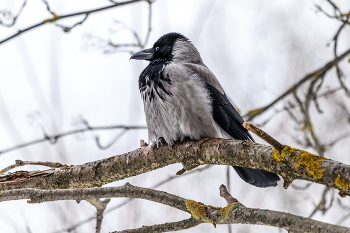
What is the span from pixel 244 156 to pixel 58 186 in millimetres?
1529

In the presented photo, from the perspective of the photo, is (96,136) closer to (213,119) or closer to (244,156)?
(213,119)

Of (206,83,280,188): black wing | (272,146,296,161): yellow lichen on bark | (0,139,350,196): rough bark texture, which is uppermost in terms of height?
(206,83,280,188): black wing

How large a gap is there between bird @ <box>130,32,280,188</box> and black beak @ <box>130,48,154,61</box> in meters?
0.43

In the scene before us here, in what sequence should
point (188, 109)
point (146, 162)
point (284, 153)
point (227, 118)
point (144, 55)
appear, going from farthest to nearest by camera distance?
point (144, 55), point (227, 118), point (188, 109), point (146, 162), point (284, 153)

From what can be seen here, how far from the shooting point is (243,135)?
356 centimetres

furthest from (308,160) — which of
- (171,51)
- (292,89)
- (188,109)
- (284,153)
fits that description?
(171,51)

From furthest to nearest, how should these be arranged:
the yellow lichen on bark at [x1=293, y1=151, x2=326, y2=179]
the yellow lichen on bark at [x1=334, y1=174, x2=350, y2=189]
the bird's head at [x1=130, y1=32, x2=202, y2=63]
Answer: the bird's head at [x1=130, y1=32, x2=202, y2=63] < the yellow lichen on bark at [x1=293, y1=151, x2=326, y2=179] < the yellow lichen on bark at [x1=334, y1=174, x2=350, y2=189]

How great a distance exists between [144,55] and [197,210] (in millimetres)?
2267

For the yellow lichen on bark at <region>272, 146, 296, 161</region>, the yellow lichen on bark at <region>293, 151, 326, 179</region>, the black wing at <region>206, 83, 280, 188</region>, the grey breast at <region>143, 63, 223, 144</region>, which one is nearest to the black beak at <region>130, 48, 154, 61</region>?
the grey breast at <region>143, 63, 223, 144</region>

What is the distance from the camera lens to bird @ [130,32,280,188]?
11.0ft

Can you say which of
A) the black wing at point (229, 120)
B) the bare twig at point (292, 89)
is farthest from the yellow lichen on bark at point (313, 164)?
the bare twig at point (292, 89)

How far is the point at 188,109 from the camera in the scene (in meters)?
3.41

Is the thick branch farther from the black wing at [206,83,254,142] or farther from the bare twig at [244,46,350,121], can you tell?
the bare twig at [244,46,350,121]

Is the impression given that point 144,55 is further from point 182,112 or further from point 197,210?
point 197,210
